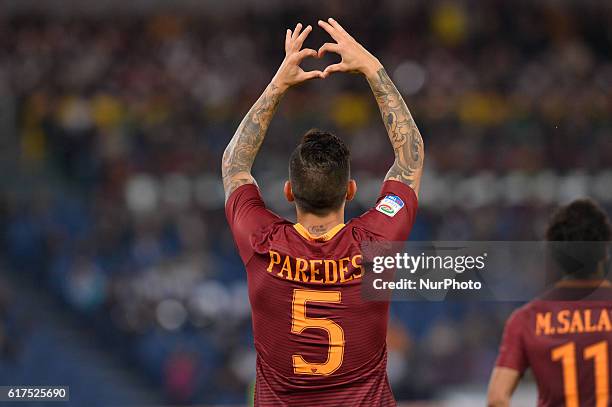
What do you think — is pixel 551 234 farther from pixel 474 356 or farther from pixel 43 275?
pixel 43 275

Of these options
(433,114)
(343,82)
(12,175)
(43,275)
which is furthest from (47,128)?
(433,114)

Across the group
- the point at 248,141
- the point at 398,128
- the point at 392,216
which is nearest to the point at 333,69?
the point at 398,128

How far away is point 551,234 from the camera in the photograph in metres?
4.08

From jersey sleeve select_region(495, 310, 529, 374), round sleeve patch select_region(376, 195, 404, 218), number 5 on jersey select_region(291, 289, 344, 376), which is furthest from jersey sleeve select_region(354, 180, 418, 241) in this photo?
jersey sleeve select_region(495, 310, 529, 374)

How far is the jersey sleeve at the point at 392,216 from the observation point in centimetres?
322

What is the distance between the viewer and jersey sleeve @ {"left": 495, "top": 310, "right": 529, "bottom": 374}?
12.8 feet

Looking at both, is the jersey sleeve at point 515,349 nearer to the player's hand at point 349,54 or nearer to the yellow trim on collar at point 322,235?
the yellow trim on collar at point 322,235

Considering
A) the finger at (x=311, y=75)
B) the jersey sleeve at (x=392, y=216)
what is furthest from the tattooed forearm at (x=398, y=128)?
the finger at (x=311, y=75)

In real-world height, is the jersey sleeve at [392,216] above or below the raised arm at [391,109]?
below

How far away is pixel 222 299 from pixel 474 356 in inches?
115

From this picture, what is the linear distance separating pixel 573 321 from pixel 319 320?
123cm

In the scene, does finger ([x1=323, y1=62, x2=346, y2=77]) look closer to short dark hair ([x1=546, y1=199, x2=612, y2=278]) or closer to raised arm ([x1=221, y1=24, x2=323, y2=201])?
raised arm ([x1=221, y1=24, x2=323, y2=201])

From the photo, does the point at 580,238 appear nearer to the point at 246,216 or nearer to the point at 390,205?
the point at 390,205

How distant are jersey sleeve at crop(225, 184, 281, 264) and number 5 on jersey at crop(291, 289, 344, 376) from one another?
0.77 feet
